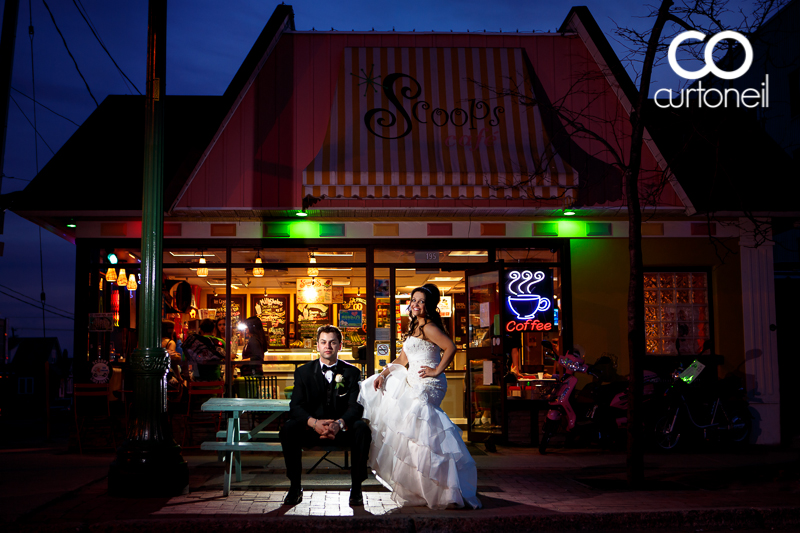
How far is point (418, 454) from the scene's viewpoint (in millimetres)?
6285

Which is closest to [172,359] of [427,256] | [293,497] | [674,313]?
[427,256]

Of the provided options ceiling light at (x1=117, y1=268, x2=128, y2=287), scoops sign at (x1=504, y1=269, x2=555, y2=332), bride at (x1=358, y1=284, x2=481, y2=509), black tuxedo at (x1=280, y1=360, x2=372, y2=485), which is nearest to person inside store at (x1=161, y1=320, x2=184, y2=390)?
ceiling light at (x1=117, y1=268, x2=128, y2=287)

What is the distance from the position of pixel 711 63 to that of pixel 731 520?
5544 millimetres

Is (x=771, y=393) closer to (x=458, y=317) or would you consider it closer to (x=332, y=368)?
(x=458, y=317)

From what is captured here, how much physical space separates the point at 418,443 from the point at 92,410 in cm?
617

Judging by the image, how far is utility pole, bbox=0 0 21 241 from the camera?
7.77 metres

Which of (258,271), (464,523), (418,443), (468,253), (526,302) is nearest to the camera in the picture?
(464,523)

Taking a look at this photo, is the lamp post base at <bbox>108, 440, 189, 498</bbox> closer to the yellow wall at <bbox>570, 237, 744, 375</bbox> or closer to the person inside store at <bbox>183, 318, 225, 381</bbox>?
the person inside store at <bbox>183, 318, 225, 381</bbox>

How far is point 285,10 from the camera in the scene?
410 inches

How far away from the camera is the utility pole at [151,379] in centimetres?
665

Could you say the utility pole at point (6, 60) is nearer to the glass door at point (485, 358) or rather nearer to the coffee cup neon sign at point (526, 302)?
the glass door at point (485, 358)

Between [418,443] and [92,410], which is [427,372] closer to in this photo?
[418,443]

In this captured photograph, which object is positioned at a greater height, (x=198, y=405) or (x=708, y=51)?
(x=708, y=51)

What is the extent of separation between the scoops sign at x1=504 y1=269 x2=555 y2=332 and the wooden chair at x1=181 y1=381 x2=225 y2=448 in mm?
4538
